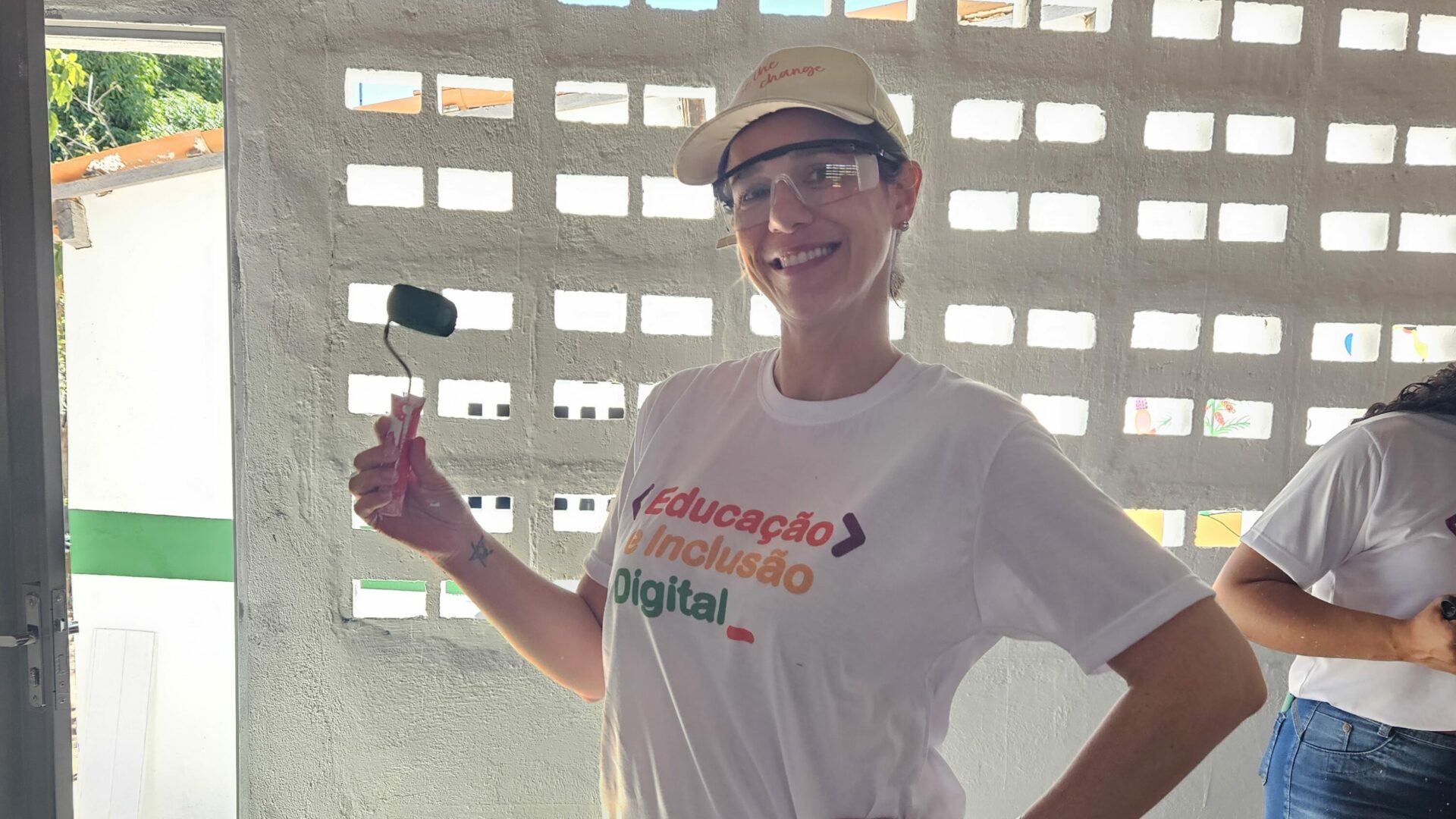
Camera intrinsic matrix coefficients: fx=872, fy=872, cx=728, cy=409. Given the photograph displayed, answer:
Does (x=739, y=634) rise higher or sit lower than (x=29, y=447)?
lower

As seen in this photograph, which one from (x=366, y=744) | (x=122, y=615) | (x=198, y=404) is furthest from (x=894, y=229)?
(x=122, y=615)

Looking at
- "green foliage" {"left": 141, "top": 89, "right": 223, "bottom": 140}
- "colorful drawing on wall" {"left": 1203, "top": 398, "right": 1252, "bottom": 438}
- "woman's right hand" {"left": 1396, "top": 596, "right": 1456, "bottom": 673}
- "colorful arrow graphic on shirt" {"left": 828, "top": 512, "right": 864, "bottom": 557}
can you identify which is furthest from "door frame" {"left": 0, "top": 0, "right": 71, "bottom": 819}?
"green foliage" {"left": 141, "top": 89, "right": 223, "bottom": 140}

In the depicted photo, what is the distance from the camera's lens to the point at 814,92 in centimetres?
99

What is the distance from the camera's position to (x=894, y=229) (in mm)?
1059

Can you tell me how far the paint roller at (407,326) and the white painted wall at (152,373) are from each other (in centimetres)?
141

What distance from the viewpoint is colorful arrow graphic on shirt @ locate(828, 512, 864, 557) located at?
2.88 feet

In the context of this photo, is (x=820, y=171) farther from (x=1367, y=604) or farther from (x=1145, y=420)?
(x=1145, y=420)

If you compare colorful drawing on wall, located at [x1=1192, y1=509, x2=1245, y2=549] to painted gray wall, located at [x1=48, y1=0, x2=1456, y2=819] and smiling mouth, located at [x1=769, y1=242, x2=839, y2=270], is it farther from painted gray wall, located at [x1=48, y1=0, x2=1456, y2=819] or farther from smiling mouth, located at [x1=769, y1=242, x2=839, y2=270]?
smiling mouth, located at [x1=769, y1=242, x2=839, y2=270]

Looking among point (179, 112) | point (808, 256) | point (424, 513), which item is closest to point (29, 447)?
point (424, 513)

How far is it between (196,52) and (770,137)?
1623mm

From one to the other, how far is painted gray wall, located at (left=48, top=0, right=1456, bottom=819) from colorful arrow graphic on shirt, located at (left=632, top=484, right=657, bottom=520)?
0.89m

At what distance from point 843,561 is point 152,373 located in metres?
2.19

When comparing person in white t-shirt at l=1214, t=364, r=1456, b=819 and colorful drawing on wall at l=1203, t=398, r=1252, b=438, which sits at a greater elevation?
colorful drawing on wall at l=1203, t=398, r=1252, b=438

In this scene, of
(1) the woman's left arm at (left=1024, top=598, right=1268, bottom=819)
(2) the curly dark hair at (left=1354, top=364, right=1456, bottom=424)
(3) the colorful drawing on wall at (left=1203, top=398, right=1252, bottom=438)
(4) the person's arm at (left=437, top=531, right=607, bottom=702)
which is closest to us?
(1) the woman's left arm at (left=1024, top=598, right=1268, bottom=819)
